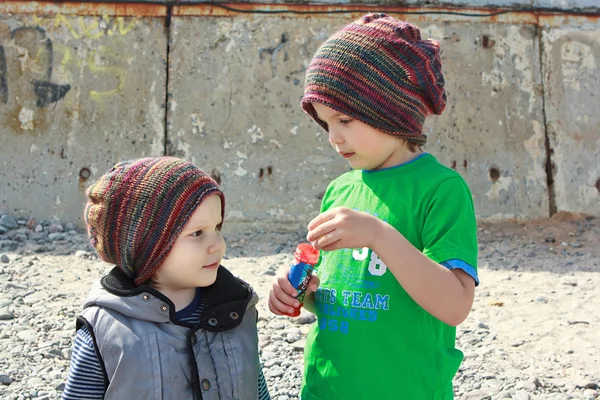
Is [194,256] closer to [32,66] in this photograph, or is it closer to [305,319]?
[305,319]

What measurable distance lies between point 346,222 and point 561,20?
5439mm

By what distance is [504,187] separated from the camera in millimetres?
6324

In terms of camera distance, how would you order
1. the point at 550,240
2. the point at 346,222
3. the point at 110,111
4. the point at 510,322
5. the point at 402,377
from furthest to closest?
1. the point at 110,111
2. the point at 550,240
3. the point at 510,322
4. the point at 402,377
5. the point at 346,222

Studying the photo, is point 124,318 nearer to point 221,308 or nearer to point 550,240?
point 221,308

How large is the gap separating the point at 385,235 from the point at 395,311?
0.24 meters

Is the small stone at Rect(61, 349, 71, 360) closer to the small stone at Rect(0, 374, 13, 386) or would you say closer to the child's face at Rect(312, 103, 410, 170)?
the small stone at Rect(0, 374, 13, 386)

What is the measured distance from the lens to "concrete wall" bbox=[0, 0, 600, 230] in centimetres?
617

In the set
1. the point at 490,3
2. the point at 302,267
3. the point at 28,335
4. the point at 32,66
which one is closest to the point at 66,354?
the point at 28,335

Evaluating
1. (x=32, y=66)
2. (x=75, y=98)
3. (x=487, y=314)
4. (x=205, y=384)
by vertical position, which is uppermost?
(x=32, y=66)

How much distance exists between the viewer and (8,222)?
5.84 meters

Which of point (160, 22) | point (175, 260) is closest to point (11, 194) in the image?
point (160, 22)

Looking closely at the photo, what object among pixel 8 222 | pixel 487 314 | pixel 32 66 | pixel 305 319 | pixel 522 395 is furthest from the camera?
pixel 32 66

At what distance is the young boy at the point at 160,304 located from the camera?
179cm

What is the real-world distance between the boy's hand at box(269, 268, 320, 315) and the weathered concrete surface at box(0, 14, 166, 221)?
4.39 metres
